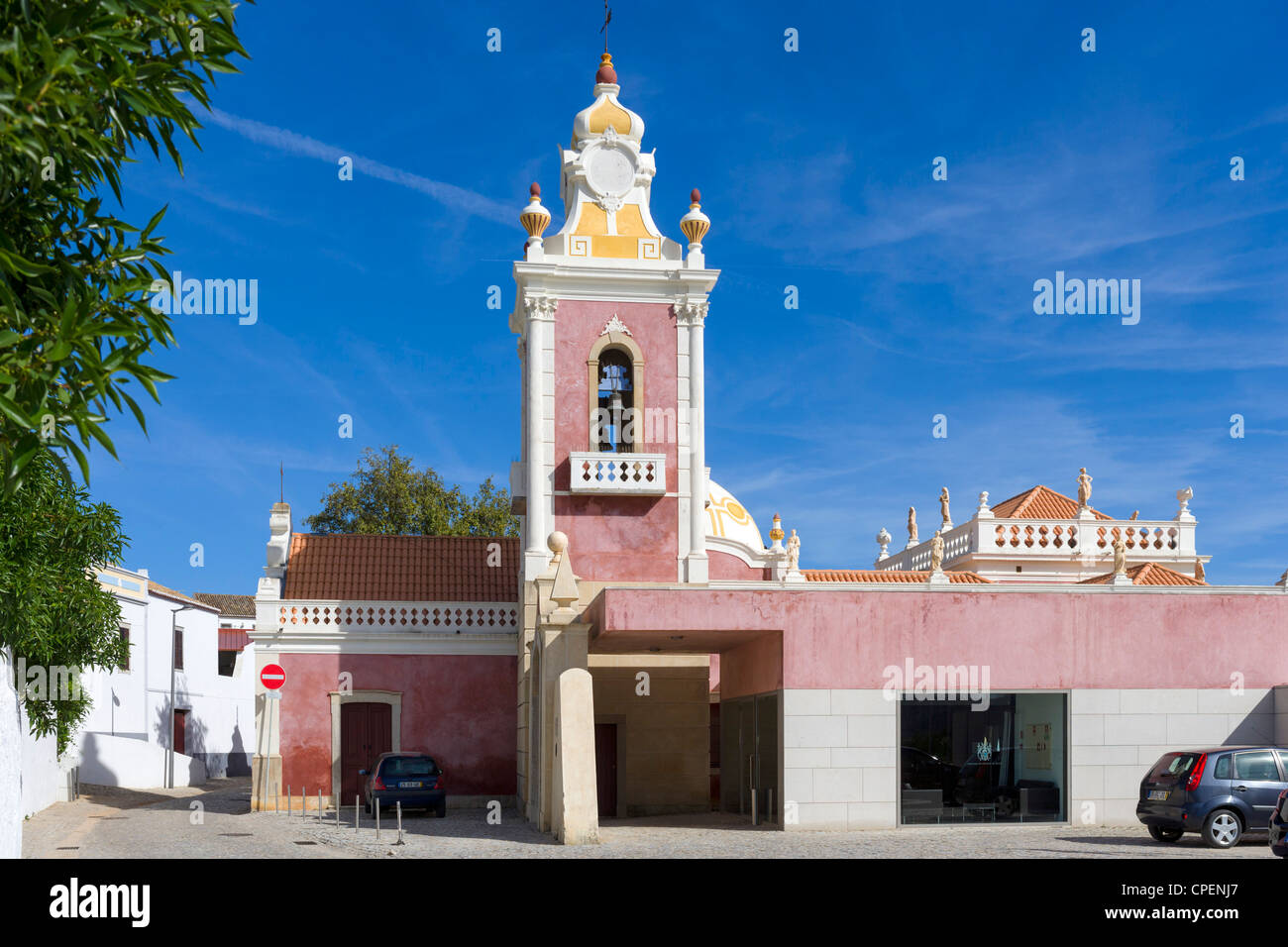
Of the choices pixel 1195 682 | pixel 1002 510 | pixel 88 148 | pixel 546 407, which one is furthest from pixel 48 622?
pixel 1002 510

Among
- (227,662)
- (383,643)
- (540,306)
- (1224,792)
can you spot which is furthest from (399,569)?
(227,662)

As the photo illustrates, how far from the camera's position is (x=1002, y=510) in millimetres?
42438

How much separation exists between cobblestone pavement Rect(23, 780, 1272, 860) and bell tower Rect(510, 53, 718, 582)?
6.15 meters

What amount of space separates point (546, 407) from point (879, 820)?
39.2 ft

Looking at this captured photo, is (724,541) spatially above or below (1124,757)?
above

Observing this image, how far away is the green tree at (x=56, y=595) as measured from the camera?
84.1 ft

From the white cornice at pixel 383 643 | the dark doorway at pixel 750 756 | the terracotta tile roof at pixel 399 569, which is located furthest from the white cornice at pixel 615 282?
the dark doorway at pixel 750 756

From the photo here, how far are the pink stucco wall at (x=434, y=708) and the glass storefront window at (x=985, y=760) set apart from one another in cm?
1260

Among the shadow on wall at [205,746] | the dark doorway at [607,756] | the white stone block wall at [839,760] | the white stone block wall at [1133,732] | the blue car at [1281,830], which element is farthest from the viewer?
the shadow on wall at [205,746]

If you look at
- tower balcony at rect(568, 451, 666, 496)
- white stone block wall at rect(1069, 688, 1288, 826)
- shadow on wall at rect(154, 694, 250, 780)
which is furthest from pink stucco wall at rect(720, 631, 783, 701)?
shadow on wall at rect(154, 694, 250, 780)

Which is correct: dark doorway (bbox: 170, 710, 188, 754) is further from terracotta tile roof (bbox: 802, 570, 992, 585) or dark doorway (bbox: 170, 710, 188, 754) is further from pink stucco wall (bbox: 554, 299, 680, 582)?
pink stucco wall (bbox: 554, 299, 680, 582)

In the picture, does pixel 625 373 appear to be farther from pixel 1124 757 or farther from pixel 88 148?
pixel 88 148

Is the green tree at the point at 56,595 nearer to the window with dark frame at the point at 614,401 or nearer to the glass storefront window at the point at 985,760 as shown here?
the window with dark frame at the point at 614,401

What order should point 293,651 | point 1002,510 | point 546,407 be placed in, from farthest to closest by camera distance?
point 1002,510 < point 293,651 < point 546,407
